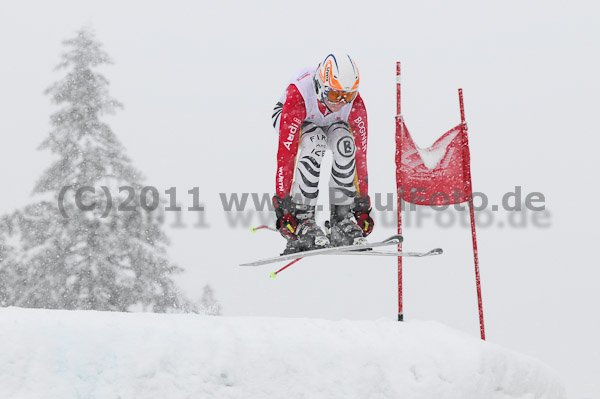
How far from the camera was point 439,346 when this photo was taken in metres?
6.14

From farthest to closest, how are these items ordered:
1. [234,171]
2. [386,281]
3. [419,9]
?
[419,9]
[234,171]
[386,281]

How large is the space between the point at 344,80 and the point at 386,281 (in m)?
42.1

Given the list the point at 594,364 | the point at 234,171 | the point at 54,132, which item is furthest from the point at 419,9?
the point at 54,132

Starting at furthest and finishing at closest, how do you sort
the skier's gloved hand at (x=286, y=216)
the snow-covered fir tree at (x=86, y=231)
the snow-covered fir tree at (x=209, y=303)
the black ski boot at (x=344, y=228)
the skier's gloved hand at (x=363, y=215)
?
1. the snow-covered fir tree at (x=209, y=303)
2. the snow-covered fir tree at (x=86, y=231)
3. the skier's gloved hand at (x=363, y=215)
4. the black ski boot at (x=344, y=228)
5. the skier's gloved hand at (x=286, y=216)

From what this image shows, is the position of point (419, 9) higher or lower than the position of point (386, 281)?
higher

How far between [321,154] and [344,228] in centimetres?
81

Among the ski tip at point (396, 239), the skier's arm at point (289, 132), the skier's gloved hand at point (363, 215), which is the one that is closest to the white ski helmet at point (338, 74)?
the skier's arm at point (289, 132)

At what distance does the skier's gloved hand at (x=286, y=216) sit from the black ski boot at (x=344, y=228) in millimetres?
473

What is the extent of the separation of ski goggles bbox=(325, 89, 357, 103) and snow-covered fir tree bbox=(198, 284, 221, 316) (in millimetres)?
8421

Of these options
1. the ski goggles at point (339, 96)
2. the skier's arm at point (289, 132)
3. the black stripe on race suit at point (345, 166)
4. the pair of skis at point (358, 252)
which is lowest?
the pair of skis at point (358, 252)

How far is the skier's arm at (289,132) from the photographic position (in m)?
7.18

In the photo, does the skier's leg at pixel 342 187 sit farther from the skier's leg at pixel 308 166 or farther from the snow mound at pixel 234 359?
the snow mound at pixel 234 359

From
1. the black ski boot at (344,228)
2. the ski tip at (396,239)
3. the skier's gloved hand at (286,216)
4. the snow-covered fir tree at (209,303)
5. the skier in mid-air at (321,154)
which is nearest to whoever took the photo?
the ski tip at (396,239)

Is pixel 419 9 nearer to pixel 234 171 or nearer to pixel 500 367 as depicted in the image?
pixel 234 171
